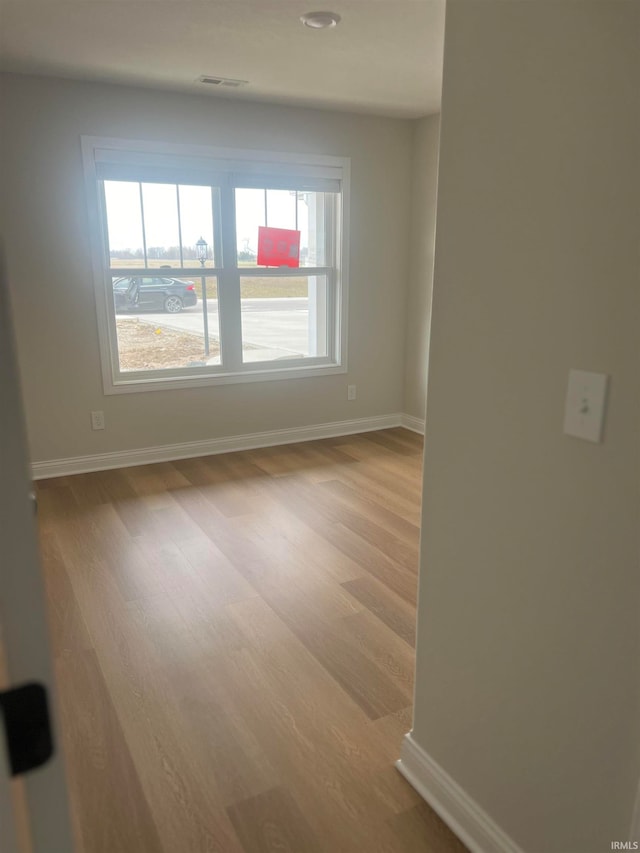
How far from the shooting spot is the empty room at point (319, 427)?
1107mm

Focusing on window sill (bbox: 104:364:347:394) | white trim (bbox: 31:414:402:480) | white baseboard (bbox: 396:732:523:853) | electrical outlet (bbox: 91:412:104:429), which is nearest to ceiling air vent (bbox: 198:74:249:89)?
window sill (bbox: 104:364:347:394)

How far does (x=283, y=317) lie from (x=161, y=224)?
115 centimetres

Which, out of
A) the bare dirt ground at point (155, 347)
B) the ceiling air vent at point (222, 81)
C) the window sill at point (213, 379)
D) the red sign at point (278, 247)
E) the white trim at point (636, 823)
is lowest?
the white trim at point (636, 823)

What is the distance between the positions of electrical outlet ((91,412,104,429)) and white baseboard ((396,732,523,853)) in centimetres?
314

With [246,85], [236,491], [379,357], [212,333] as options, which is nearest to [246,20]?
[246,85]

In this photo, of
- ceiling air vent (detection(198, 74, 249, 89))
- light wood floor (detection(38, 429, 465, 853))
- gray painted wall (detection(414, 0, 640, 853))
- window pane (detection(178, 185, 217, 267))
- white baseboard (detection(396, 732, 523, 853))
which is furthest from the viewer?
window pane (detection(178, 185, 217, 267))

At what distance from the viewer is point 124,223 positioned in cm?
411

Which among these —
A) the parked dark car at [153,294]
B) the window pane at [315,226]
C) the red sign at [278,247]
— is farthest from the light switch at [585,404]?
the window pane at [315,226]

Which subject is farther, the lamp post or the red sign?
the red sign

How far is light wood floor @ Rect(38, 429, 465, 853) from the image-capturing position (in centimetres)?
166

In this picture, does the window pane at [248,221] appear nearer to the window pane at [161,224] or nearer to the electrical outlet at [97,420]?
the window pane at [161,224]

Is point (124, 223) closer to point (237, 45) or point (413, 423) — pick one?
point (237, 45)

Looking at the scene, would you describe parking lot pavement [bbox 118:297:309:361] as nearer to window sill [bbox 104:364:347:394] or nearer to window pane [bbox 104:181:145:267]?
window sill [bbox 104:364:347:394]

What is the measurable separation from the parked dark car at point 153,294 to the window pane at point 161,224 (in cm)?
13
